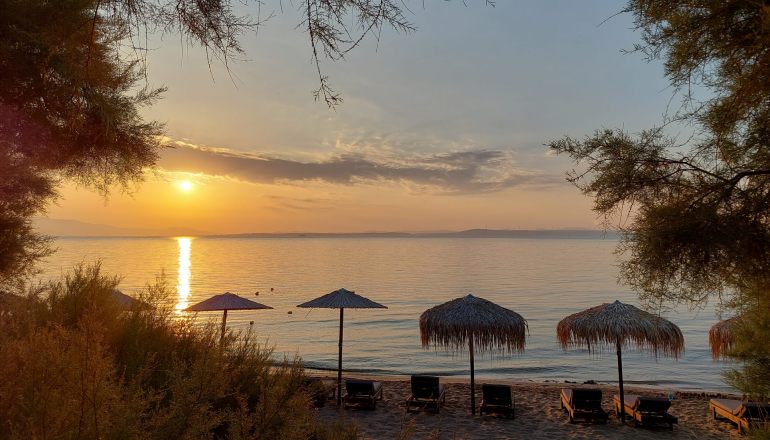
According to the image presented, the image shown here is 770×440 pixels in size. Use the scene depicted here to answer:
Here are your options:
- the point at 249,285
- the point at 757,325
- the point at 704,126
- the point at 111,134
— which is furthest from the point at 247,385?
the point at 249,285

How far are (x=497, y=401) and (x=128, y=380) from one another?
8823mm

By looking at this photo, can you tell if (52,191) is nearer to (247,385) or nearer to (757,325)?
(247,385)

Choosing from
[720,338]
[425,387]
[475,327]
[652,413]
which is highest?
[475,327]

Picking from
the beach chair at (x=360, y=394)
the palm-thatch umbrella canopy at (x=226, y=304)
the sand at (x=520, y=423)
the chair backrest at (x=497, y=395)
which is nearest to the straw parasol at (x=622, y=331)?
the sand at (x=520, y=423)

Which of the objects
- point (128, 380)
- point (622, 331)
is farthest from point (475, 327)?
point (128, 380)

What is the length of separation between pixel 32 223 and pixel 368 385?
23.8ft

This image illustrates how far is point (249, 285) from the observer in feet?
177

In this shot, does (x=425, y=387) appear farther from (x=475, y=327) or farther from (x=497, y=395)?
(x=475, y=327)

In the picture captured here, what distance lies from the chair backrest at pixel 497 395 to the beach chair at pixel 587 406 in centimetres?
130

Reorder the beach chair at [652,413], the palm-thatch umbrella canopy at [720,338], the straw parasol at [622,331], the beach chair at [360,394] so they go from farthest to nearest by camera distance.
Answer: the palm-thatch umbrella canopy at [720,338] < the beach chair at [360,394] < the straw parasol at [622,331] < the beach chair at [652,413]

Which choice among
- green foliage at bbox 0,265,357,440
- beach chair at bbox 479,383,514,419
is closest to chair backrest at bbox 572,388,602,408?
beach chair at bbox 479,383,514,419

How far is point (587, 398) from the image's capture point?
33.8 ft

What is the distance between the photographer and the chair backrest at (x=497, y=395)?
1064 cm

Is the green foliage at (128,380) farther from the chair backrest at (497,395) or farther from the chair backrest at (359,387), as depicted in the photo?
the chair backrest at (497,395)
